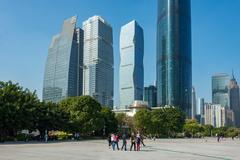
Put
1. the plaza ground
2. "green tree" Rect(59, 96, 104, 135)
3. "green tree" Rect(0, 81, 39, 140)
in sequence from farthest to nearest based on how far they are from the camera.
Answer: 1. "green tree" Rect(59, 96, 104, 135)
2. "green tree" Rect(0, 81, 39, 140)
3. the plaza ground

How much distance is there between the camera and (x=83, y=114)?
79.4 metres

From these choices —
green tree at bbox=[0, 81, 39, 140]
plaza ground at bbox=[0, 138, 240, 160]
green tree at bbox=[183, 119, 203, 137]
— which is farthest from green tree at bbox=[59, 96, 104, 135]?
green tree at bbox=[183, 119, 203, 137]

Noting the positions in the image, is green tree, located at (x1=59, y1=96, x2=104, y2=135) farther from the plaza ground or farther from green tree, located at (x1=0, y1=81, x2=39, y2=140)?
the plaza ground

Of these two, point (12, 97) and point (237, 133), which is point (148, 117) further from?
point (237, 133)

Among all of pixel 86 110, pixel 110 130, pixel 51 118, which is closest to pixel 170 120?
pixel 110 130

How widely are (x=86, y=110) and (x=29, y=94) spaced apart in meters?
15.5

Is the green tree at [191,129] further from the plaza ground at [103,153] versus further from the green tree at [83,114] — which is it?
the plaza ground at [103,153]

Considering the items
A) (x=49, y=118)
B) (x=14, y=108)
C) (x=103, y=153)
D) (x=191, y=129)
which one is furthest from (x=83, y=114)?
(x=191, y=129)

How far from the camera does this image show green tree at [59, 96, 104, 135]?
7831 cm

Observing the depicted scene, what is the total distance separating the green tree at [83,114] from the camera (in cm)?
7831

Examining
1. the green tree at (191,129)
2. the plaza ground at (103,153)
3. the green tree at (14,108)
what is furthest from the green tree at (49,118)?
the green tree at (191,129)

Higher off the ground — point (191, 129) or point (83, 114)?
point (83, 114)

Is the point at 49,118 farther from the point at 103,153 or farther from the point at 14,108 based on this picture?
the point at 103,153

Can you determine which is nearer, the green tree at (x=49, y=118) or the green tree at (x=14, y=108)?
the green tree at (x=14, y=108)
